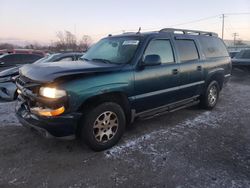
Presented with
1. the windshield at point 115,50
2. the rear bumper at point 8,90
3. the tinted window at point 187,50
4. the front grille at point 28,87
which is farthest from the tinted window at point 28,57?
the tinted window at point 187,50

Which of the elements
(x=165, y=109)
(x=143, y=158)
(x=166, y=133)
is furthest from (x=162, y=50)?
(x=143, y=158)

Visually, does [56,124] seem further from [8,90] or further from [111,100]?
[8,90]

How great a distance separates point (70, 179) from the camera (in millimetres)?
3107

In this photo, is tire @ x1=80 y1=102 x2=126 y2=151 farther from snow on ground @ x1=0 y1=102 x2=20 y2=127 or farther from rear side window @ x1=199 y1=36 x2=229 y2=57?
rear side window @ x1=199 y1=36 x2=229 y2=57

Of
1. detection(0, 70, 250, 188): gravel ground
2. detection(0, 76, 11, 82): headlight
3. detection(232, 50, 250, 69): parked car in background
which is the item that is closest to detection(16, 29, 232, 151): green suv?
detection(0, 70, 250, 188): gravel ground

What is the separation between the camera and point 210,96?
622cm

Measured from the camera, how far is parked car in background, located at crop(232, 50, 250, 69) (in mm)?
11398

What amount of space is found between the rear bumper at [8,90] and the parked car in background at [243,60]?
32.5ft

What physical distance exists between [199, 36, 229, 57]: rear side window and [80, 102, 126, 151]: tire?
10.0ft

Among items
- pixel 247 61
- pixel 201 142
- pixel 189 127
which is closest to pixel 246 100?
pixel 189 127

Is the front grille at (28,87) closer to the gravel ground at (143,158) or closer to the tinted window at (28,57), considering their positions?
the gravel ground at (143,158)

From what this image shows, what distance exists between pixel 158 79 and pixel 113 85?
108cm

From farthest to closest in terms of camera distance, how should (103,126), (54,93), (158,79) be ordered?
(158,79)
(103,126)
(54,93)

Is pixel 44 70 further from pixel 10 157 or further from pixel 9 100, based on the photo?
pixel 9 100
